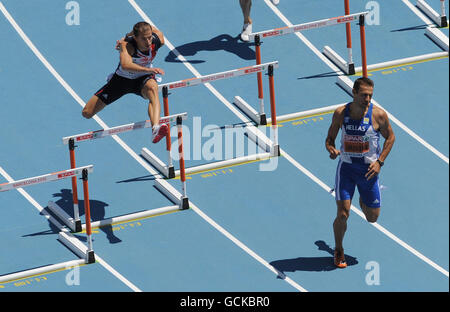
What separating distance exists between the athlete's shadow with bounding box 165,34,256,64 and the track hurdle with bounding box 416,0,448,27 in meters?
2.72

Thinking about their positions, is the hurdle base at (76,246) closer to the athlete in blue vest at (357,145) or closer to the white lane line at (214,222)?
the white lane line at (214,222)

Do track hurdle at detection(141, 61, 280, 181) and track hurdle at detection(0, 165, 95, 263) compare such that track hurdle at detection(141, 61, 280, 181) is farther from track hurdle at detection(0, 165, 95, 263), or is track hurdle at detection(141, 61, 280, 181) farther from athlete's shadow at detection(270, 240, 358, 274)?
athlete's shadow at detection(270, 240, 358, 274)

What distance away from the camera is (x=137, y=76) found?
19969 mm

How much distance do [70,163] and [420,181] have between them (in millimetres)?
4481

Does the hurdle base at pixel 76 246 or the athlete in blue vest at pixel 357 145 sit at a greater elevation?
the athlete in blue vest at pixel 357 145

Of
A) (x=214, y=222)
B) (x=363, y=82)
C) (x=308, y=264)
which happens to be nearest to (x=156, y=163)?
(x=214, y=222)

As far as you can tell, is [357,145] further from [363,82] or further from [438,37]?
[438,37]

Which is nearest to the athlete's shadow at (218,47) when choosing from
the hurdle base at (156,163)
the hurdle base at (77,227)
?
the hurdle base at (156,163)

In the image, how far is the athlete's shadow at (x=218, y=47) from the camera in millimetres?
22953

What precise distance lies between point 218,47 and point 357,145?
5.45 meters

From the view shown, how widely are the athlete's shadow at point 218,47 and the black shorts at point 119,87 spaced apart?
2817mm

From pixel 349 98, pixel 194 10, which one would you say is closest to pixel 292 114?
pixel 349 98

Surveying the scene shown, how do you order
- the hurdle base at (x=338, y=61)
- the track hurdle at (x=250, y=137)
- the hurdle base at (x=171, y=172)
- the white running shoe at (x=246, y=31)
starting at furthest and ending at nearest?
the white running shoe at (x=246, y=31) < the hurdle base at (x=338, y=61) < the hurdle base at (x=171, y=172) < the track hurdle at (x=250, y=137)

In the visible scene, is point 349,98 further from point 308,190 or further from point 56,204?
point 56,204
